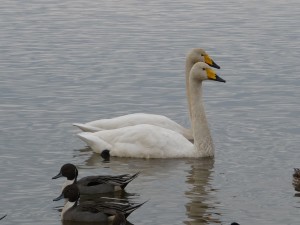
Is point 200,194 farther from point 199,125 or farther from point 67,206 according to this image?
point 199,125

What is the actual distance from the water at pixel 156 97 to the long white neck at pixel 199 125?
22 cm

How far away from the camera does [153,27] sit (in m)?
26.6

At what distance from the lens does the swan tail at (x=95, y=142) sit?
14.8 metres

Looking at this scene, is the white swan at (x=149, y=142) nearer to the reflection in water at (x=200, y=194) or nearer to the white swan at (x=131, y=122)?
the reflection in water at (x=200, y=194)

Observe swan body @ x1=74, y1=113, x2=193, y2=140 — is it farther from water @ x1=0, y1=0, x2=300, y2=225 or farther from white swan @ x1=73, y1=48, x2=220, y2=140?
water @ x1=0, y1=0, x2=300, y2=225

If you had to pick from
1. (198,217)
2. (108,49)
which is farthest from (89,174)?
(108,49)

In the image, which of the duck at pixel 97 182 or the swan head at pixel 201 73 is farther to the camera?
the swan head at pixel 201 73

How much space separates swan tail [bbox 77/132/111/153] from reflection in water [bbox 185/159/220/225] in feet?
4.00

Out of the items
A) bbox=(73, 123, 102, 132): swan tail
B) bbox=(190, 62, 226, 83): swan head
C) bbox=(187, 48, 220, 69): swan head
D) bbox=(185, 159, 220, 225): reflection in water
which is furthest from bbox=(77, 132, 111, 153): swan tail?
bbox=(187, 48, 220, 69): swan head

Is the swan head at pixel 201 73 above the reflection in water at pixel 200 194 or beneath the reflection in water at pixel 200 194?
above

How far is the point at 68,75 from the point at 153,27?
258 inches

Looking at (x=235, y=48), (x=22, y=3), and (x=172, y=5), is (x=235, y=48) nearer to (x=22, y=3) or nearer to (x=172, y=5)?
(x=172, y=5)

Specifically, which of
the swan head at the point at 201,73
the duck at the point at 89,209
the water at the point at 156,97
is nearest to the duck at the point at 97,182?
the water at the point at 156,97

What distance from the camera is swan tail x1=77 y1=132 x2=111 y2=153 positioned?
14.8 meters
